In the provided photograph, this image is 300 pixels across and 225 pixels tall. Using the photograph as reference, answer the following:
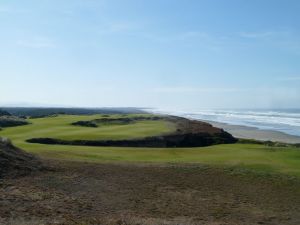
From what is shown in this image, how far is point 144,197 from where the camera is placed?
1762cm

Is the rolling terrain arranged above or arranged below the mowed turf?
below

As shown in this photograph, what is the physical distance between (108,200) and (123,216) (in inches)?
71.6

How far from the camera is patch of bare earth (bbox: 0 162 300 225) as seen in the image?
49.1 ft

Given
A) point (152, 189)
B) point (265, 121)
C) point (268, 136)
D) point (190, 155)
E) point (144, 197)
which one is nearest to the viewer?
point (144, 197)

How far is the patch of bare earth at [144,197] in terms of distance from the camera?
14969mm

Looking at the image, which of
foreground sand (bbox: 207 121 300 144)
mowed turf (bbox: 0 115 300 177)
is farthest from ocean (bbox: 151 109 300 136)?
mowed turf (bbox: 0 115 300 177)

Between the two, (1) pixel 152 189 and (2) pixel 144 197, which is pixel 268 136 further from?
(2) pixel 144 197

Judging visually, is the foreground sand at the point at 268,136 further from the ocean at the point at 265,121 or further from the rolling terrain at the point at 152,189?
the rolling terrain at the point at 152,189

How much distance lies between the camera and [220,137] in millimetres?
37594

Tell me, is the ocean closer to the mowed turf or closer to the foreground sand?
the foreground sand

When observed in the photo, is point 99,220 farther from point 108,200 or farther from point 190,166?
point 190,166

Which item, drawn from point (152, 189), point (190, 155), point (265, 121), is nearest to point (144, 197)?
point (152, 189)

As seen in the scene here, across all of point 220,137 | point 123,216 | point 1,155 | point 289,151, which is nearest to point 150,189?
point 123,216

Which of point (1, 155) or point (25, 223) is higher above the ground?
point (1, 155)
